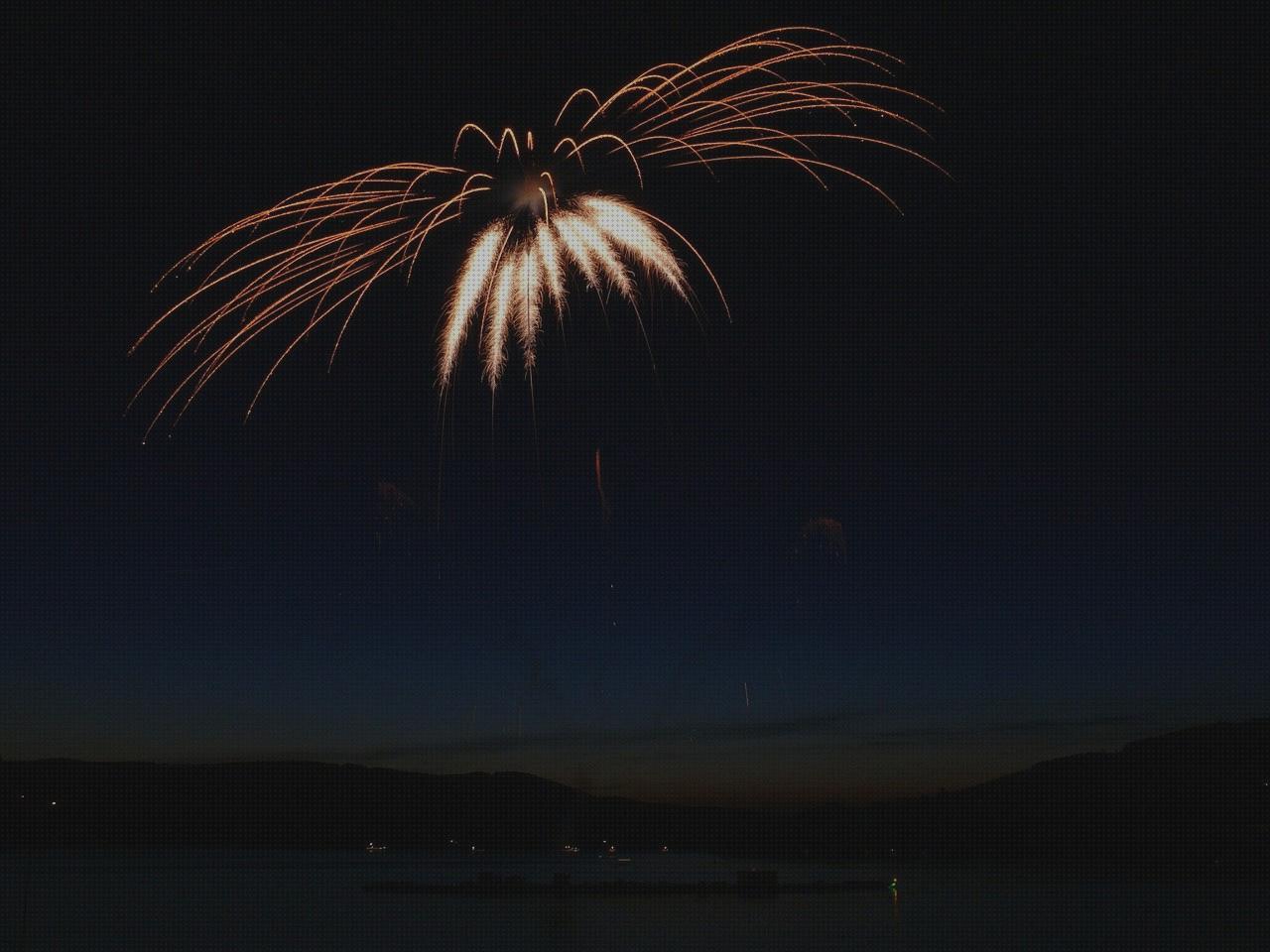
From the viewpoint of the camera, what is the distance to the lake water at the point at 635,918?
1903 inches

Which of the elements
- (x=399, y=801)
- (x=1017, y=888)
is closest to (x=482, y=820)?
(x=399, y=801)

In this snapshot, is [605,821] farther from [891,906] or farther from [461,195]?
[461,195]

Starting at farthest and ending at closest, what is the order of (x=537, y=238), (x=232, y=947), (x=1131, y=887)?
(x=1131, y=887)
(x=232, y=947)
(x=537, y=238)

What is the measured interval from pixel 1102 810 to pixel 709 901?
112 m

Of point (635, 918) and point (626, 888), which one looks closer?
point (635, 918)

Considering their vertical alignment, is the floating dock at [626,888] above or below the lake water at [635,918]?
above

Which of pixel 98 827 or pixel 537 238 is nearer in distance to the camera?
pixel 537 238

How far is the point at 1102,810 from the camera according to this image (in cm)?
15775

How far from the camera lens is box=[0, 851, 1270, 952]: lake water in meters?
48.3

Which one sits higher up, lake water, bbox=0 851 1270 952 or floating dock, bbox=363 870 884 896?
floating dock, bbox=363 870 884 896

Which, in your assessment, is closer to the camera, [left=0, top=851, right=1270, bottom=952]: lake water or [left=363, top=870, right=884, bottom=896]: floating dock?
[left=0, top=851, right=1270, bottom=952]: lake water

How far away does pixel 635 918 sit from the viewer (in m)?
56.8

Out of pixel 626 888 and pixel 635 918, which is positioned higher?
pixel 626 888

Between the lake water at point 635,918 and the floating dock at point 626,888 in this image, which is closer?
the lake water at point 635,918
